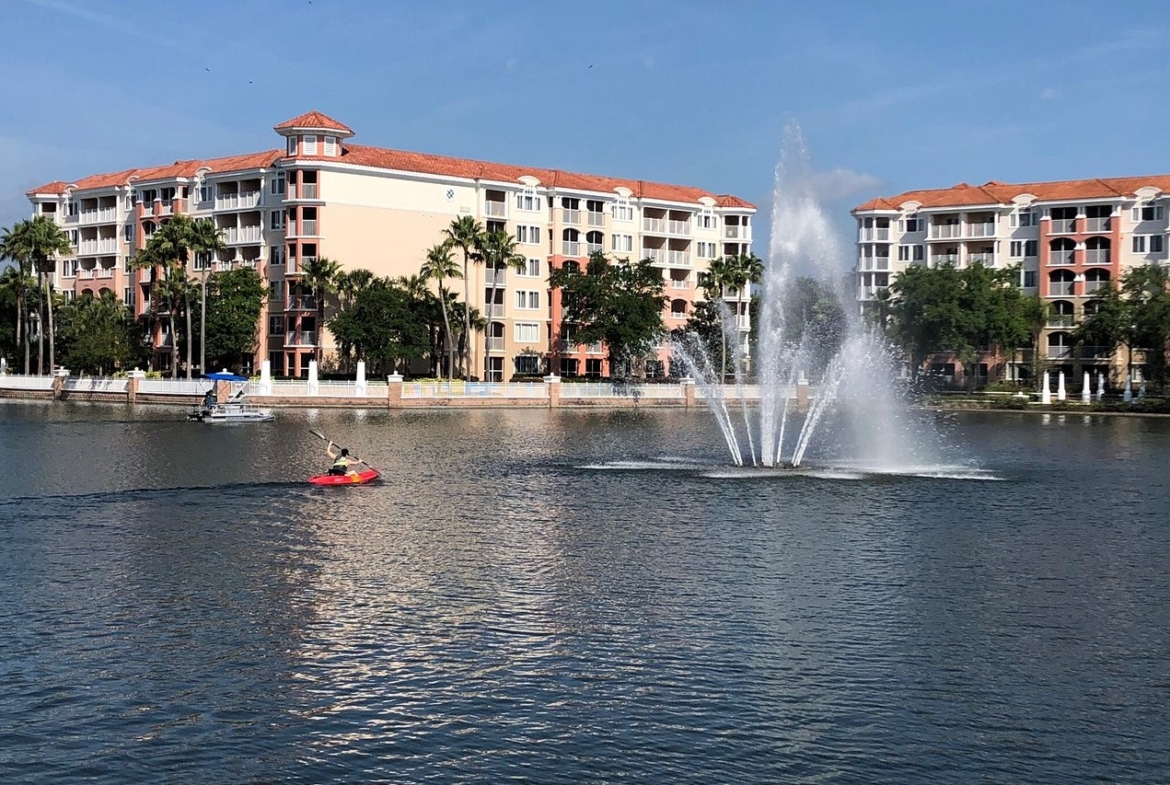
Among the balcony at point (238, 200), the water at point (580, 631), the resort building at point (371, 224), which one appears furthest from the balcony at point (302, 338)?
the water at point (580, 631)

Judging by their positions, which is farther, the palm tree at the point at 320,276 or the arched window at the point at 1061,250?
the arched window at the point at 1061,250

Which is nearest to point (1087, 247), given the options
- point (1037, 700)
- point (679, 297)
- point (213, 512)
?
point (679, 297)

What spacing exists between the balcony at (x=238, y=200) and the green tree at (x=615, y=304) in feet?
85.0

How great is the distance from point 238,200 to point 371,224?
13200 millimetres

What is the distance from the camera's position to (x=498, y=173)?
117 meters

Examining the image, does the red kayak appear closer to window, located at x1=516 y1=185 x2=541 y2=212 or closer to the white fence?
the white fence

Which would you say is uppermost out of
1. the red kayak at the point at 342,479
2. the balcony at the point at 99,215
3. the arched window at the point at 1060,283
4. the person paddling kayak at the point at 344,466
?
the balcony at the point at 99,215

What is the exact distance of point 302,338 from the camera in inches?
4242

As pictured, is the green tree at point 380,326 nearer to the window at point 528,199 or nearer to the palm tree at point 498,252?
the palm tree at point 498,252

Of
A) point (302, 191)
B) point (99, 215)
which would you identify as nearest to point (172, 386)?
point (302, 191)

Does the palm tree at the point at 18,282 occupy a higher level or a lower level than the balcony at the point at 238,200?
lower

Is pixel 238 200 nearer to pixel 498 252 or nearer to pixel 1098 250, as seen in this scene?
pixel 498 252

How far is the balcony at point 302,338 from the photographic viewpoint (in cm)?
10744

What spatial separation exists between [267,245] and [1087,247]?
75752mm
